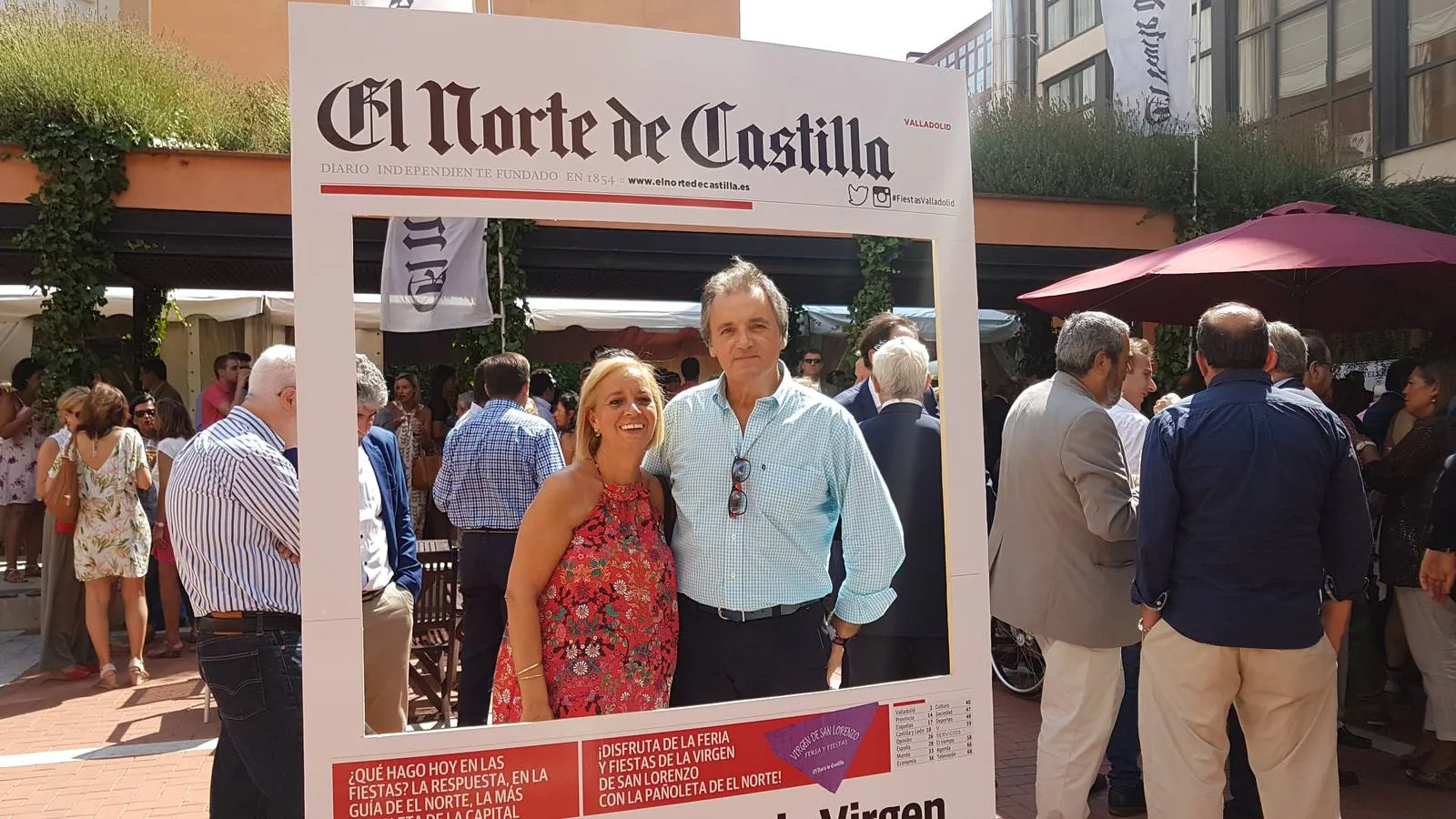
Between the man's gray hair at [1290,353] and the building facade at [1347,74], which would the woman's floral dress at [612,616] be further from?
the building facade at [1347,74]

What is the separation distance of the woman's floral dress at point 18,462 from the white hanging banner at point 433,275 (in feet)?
22.7

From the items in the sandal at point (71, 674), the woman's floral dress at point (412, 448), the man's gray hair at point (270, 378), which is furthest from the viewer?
the sandal at point (71, 674)

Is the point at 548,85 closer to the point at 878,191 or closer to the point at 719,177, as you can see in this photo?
the point at 719,177

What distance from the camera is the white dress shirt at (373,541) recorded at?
9.58 ft

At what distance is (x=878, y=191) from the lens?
1980 millimetres

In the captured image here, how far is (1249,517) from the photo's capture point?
3125mm

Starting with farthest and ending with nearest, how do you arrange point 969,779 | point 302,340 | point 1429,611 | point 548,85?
point 1429,611 < point 969,779 < point 548,85 < point 302,340

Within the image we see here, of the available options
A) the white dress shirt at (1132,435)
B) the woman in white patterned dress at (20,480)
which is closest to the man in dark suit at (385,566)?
the white dress shirt at (1132,435)

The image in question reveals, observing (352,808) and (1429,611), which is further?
(1429,611)

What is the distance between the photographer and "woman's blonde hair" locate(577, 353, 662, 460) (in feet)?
6.81

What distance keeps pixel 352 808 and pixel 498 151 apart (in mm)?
1152

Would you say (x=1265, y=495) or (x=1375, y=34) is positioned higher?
(x=1375, y=34)

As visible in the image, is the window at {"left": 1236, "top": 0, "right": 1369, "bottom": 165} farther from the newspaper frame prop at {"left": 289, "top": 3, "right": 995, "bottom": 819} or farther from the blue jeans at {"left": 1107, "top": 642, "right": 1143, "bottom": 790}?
the newspaper frame prop at {"left": 289, "top": 3, "right": 995, "bottom": 819}

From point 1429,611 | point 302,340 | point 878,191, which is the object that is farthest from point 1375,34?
point 302,340
